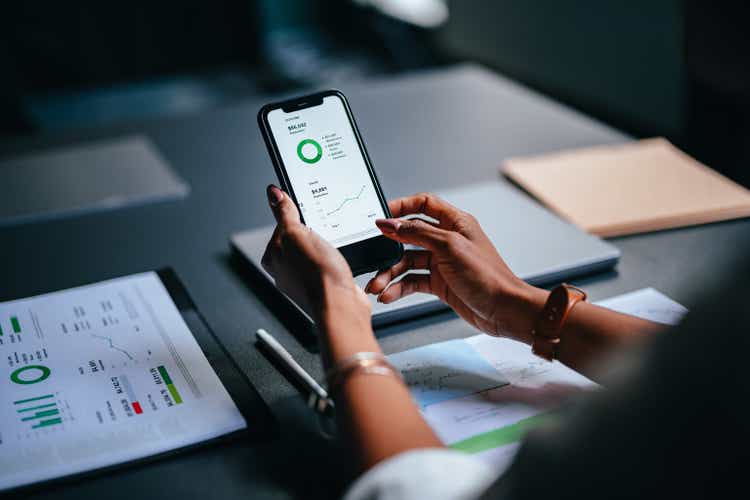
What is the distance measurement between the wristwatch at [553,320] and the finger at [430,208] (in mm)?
141

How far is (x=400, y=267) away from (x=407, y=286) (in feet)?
0.08

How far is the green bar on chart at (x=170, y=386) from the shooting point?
2.19 ft

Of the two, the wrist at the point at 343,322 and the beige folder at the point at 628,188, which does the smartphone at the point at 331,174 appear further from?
the beige folder at the point at 628,188

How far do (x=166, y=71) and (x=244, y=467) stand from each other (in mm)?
2410

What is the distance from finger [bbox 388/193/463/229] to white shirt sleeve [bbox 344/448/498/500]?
334mm

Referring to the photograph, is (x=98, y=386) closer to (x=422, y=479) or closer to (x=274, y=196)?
(x=274, y=196)

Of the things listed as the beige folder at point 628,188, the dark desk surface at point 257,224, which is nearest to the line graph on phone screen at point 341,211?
the dark desk surface at point 257,224

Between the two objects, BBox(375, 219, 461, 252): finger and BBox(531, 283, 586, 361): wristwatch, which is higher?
BBox(375, 219, 461, 252): finger

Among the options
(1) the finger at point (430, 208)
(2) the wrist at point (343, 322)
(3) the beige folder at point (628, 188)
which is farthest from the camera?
(3) the beige folder at point (628, 188)

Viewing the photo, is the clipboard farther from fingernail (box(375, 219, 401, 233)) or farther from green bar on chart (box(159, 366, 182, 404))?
fingernail (box(375, 219, 401, 233))

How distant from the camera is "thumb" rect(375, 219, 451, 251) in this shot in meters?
0.74

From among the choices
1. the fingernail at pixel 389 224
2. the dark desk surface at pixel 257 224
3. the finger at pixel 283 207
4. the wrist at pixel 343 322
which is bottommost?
the dark desk surface at pixel 257 224

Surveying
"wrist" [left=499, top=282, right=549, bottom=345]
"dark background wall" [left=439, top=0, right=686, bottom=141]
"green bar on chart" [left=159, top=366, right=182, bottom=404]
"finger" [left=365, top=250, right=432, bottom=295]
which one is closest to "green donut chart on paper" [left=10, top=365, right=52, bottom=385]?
"green bar on chart" [left=159, top=366, right=182, bottom=404]

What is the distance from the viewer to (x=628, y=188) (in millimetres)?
1143
